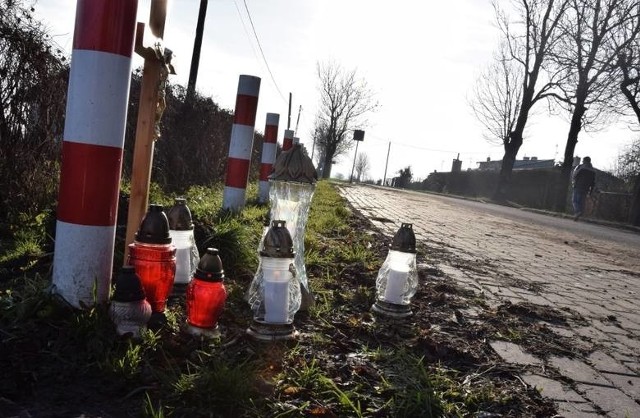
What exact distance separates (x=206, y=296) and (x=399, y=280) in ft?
4.04

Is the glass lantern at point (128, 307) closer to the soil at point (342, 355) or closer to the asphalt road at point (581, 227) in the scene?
the soil at point (342, 355)

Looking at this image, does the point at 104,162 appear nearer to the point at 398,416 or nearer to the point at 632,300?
the point at 398,416

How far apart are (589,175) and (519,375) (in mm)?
19337

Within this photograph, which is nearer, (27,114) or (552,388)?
(552,388)

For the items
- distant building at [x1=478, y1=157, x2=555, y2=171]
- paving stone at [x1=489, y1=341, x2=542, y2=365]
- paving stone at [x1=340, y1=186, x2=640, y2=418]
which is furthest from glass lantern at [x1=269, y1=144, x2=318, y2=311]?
distant building at [x1=478, y1=157, x2=555, y2=171]

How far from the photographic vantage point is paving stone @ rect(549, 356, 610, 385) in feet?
7.46

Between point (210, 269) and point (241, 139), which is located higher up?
point (241, 139)

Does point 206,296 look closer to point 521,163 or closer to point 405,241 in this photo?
point 405,241

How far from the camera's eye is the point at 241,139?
5707mm

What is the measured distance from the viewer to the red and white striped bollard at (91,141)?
2051 mm

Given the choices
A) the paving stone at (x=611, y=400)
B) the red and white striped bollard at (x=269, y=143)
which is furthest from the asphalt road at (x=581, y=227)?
the paving stone at (x=611, y=400)

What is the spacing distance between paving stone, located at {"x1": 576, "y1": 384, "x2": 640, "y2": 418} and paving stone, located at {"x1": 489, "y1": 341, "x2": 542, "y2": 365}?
10.3 inches

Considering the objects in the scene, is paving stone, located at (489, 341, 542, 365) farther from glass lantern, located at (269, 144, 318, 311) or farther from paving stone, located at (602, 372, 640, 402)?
glass lantern, located at (269, 144, 318, 311)

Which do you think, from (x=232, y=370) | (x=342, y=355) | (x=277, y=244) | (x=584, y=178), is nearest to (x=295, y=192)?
(x=277, y=244)
